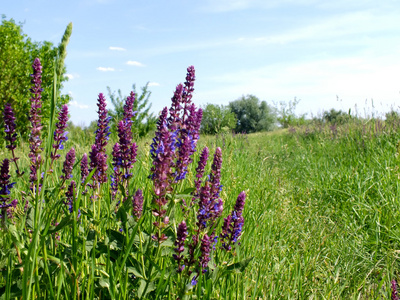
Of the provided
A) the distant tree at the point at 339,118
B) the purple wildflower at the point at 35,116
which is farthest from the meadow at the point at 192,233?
the distant tree at the point at 339,118

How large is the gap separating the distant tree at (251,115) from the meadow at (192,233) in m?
34.7

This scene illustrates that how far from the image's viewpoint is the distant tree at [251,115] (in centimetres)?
4169

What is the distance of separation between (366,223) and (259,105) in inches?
1547

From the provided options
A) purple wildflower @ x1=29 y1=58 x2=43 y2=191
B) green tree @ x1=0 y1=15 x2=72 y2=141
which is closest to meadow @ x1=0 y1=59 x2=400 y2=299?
purple wildflower @ x1=29 y1=58 x2=43 y2=191

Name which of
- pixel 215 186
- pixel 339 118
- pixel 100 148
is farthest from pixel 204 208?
pixel 339 118

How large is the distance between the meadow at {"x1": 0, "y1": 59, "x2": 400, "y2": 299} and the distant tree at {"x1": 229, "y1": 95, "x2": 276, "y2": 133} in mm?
34702

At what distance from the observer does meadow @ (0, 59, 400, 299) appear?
5.47 feet

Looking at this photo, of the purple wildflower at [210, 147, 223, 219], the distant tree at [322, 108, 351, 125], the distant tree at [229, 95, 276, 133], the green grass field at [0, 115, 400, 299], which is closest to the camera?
the green grass field at [0, 115, 400, 299]

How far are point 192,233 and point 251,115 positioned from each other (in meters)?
40.9

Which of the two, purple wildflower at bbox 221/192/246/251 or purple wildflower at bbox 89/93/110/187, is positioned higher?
purple wildflower at bbox 89/93/110/187

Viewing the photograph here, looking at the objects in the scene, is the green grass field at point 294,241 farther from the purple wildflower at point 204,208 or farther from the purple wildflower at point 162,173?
the purple wildflower at point 204,208

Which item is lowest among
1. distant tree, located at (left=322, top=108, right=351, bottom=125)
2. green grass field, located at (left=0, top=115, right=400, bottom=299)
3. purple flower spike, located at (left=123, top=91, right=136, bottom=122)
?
green grass field, located at (left=0, top=115, right=400, bottom=299)

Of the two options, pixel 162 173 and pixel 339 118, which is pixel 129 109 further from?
pixel 339 118

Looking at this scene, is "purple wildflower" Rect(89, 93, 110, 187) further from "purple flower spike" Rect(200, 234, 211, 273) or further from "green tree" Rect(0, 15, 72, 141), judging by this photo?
"green tree" Rect(0, 15, 72, 141)
